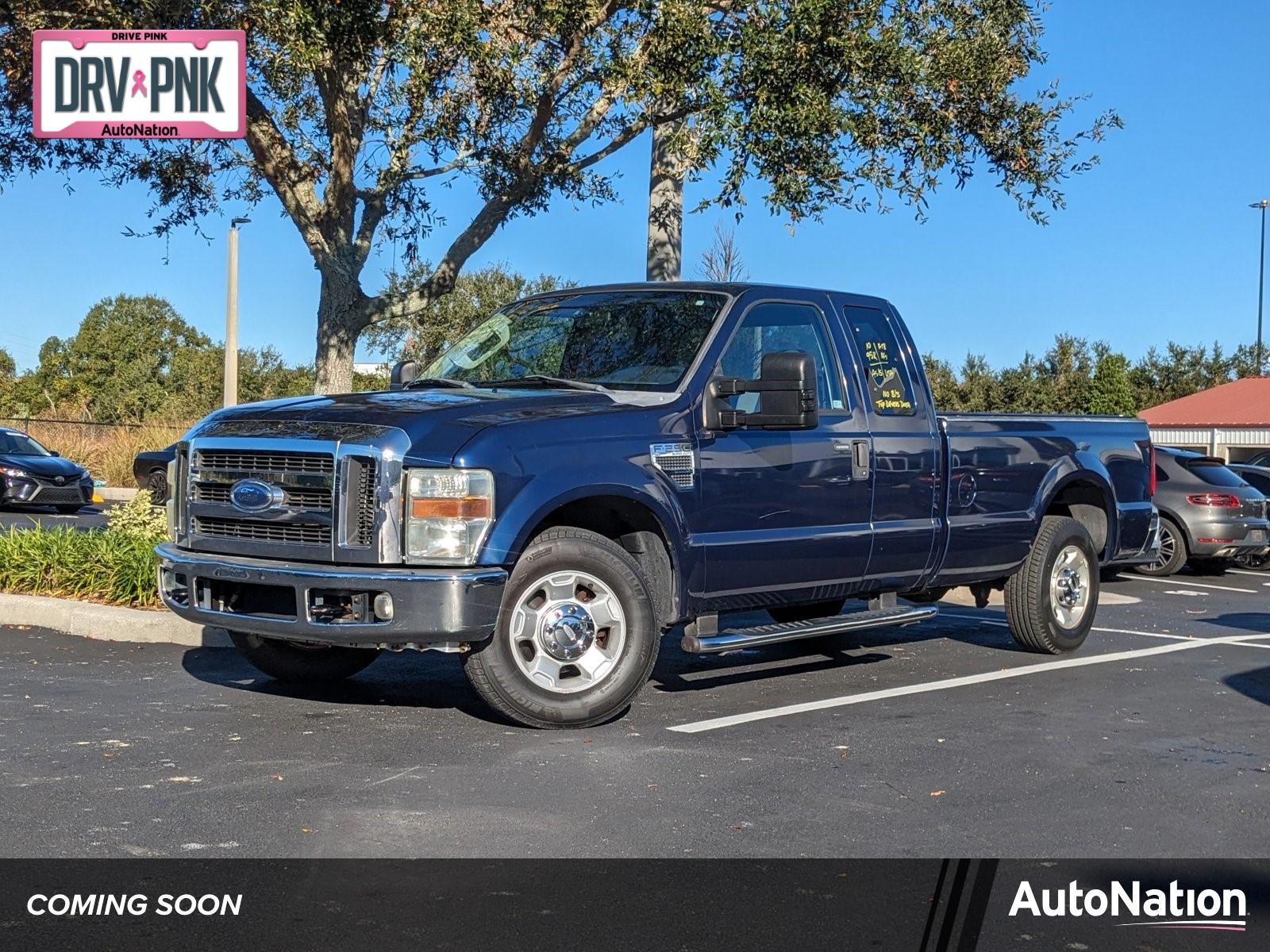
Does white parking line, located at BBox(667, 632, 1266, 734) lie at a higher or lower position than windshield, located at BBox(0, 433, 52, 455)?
lower

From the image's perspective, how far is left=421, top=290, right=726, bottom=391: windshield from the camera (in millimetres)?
7809

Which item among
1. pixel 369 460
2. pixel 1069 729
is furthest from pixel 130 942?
pixel 1069 729

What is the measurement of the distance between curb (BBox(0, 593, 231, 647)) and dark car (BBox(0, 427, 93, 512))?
→ 14332mm

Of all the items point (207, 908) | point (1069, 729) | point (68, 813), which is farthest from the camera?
point (1069, 729)

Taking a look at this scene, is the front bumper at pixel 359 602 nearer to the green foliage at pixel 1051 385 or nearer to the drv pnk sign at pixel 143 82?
the drv pnk sign at pixel 143 82

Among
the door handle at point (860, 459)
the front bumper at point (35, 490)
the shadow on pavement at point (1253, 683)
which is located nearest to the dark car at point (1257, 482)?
the shadow on pavement at point (1253, 683)

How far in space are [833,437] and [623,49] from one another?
633 centimetres

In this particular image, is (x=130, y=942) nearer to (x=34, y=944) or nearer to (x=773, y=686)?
(x=34, y=944)

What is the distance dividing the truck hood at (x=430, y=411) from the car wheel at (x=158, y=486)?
5.99 meters

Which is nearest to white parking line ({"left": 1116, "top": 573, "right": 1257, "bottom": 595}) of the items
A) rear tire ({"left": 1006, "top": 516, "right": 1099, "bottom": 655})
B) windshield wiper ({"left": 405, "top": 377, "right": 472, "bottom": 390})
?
rear tire ({"left": 1006, "top": 516, "right": 1099, "bottom": 655})

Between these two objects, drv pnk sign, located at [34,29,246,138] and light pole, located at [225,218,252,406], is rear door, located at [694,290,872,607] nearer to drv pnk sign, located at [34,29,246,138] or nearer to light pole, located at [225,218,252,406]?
drv pnk sign, located at [34,29,246,138]

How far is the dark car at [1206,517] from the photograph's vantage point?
16750mm

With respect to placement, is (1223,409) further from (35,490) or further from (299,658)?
(299,658)

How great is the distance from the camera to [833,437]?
26.6 feet
